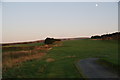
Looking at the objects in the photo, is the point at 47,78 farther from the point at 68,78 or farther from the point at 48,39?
the point at 48,39

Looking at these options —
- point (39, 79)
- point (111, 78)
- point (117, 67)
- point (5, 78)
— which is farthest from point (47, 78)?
point (117, 67)

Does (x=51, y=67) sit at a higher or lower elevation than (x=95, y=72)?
lower

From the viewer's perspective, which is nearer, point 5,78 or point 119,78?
point 119,78

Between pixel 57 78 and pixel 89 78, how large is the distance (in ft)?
7.90

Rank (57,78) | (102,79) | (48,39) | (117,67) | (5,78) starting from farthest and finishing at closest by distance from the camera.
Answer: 1. (48,39)
2. (117,67)
3. (5,78)
4. (57,78)
5. (102,79)

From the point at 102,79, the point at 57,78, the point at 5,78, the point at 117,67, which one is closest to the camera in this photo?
the point at 102,79

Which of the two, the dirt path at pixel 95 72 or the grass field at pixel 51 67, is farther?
the grass field at pixel 51 67

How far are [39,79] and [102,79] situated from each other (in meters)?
4.62

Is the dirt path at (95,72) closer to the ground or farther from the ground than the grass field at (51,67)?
farther from the ground

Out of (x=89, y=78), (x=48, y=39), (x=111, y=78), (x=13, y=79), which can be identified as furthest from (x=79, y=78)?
(x=48, y=39)

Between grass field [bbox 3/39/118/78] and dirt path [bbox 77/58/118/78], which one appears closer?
dirt path [bbox 77/58/118/78]

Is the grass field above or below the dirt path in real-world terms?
below

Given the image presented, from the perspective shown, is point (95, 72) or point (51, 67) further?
point (51, 67)

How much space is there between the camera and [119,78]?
589 inches
